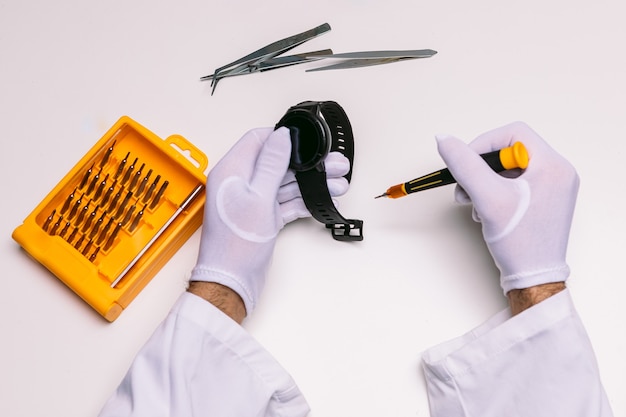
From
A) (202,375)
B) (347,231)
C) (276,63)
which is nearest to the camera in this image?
(202,375)

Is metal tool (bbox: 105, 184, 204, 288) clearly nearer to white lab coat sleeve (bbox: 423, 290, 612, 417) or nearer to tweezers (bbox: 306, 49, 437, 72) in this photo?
tweezers (bbox: 306, 49, 437, 72)

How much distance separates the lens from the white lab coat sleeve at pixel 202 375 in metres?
0.76

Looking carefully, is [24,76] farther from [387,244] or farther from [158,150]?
[387,244]

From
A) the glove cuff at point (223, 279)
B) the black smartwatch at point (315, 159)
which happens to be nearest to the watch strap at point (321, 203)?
the black smartwatch at point (315, 159)

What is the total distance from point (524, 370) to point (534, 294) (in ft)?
0.35

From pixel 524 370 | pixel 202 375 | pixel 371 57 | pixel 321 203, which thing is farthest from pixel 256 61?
pixel 524 370

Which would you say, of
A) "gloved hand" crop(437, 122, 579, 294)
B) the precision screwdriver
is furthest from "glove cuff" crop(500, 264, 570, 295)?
the precision screwdriver

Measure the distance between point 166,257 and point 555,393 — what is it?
61 cm

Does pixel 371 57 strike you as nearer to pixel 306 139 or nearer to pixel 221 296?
pixel 306 139

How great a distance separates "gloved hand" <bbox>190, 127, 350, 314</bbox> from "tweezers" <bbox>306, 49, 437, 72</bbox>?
0.23 meters

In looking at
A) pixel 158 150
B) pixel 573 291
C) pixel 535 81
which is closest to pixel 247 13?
pixel 158 150

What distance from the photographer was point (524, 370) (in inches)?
31.2

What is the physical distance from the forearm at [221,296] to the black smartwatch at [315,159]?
18 centimetres

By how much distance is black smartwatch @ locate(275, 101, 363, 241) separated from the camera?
84 cm
